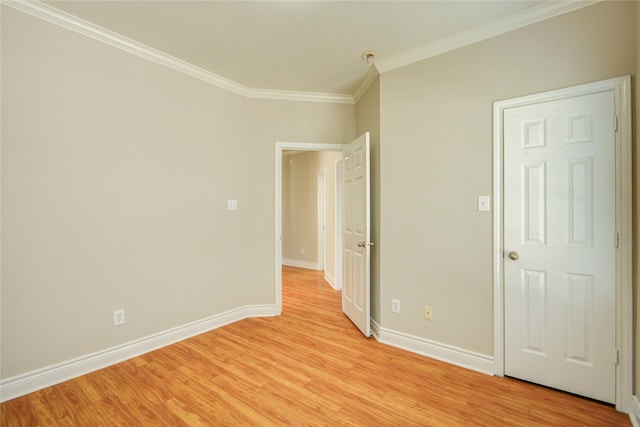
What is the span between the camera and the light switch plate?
2.23 m

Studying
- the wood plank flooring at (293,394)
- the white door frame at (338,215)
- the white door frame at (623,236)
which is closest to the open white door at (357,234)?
the wood plank flooring at (293,394)

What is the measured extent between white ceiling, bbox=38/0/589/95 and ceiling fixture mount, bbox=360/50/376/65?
1.5 inches

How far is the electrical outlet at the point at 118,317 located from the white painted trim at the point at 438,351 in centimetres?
228

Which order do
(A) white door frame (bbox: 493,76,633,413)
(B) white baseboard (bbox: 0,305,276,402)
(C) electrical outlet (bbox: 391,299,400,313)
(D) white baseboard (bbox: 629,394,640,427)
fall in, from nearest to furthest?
(D) white baseboard (bbox: 629,394,640,427) → (A) white door frame (bbox: 493,76,633,413) → (B) white baseboard (bbox: 0,305,276,402) → (C) electrical outlet (bbox: 391,299,400,313)

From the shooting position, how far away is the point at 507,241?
2.16 m

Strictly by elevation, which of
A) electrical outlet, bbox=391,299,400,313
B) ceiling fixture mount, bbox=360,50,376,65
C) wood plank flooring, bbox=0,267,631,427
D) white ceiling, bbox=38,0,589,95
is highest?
white ceiling, bbox=38,0,589,95

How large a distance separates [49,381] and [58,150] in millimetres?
1648

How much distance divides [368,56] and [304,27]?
684 mm

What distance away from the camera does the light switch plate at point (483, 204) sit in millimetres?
2232

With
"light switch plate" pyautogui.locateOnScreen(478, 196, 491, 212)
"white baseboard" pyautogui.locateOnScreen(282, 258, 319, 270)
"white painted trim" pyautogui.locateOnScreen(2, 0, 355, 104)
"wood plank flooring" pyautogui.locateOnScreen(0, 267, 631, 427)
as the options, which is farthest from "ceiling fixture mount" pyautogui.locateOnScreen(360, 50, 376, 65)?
"white baseboard" pyautogui.locateOnScreen(282, 258, 319, 270)

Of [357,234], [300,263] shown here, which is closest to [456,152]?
[357,234]

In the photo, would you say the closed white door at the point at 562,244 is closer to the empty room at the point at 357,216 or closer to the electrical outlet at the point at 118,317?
the empty room at the point at 357,216

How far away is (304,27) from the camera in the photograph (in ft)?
7.30

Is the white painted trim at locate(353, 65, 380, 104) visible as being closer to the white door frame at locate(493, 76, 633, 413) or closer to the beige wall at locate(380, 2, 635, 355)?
the beige wall at locate(380, 2, 635, 355)
